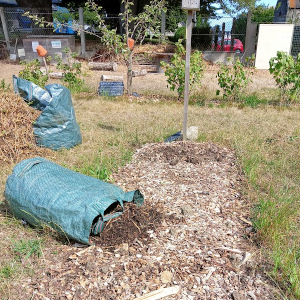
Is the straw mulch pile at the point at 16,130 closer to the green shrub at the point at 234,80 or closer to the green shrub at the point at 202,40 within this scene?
the green shrub at the point at 234,80

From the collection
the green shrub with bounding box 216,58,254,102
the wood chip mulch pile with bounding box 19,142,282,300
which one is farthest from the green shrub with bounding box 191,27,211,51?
the wood chip mulch pile with bounding box 19,142,282,300

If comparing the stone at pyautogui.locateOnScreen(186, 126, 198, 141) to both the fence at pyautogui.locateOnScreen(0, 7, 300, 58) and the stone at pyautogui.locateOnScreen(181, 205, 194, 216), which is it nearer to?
the stone at pyautogui.locateOnScreen(181, 205, 194, 216)

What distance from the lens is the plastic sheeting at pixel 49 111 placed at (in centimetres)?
436

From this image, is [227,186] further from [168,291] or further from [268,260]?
[168,291]

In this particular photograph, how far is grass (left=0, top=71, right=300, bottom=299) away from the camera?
2.43 m

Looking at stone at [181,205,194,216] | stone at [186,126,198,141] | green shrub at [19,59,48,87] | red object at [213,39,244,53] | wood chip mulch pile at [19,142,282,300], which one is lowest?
wood chip mulch pile at [19,142,282,300]

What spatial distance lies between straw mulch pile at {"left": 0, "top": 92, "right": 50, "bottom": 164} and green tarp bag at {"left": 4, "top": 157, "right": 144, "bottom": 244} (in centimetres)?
136

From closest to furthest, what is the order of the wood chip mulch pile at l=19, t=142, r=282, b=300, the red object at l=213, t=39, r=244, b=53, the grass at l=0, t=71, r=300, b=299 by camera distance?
the wood chip mulch pile at l=19, t=142, r=282, b=300 → the grass at l=0, t=71, r=300, b=299 → the red object at l=213, t=39, r=244, b=53

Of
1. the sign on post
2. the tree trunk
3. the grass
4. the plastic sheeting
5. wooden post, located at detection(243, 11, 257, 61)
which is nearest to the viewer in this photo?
the grass

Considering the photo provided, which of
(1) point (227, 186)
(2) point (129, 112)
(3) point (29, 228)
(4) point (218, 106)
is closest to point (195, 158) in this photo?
(1) point (227, 186)

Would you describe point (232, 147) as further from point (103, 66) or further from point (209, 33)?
point (209, 33)

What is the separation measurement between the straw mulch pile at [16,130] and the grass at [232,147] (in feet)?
0.90

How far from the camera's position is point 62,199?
8.33 ft

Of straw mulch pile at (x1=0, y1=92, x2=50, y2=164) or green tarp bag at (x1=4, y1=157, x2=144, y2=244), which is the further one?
straw mulch pile at (x1=0, y1=92, x2=50, y2=164)
